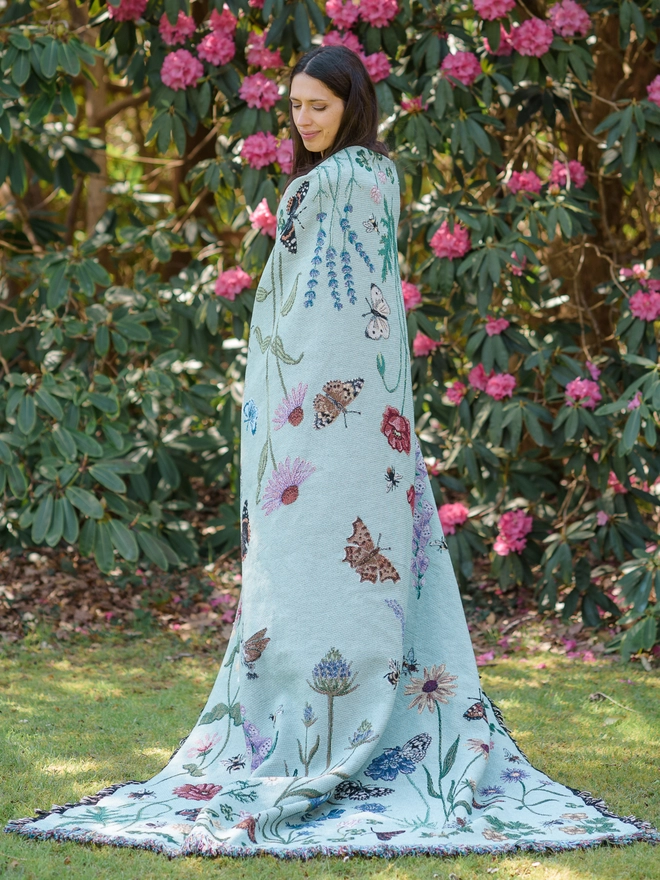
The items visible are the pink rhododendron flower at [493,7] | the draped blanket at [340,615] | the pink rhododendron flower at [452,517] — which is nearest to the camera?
the draped blanket at [340,615]

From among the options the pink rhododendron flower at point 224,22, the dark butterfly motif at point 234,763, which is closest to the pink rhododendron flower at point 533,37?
the pink rhododendron flower at point 224,22

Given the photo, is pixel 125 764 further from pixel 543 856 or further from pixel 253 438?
pixel 543 856

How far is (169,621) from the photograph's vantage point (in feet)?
13.3

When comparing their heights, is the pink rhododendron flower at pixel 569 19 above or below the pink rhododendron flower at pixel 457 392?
above

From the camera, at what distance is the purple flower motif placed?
2256 millimetres

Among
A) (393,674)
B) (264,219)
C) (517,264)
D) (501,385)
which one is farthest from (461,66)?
(393,674)

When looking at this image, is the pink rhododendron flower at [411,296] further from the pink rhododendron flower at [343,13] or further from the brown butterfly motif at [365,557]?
the brown butterfly motif at [365,557]

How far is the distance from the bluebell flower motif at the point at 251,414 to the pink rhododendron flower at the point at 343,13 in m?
1.76

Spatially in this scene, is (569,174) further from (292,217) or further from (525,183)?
(292,217)

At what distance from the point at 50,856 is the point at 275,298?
→ 1.19m

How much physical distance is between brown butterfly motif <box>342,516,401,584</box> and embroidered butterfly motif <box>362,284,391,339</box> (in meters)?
0.39

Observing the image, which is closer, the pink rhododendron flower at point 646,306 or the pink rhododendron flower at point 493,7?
the pink rhododendron flower at point 493,7

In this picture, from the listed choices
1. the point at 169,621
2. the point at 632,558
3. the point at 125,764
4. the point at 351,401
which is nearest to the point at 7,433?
the point at 169,621

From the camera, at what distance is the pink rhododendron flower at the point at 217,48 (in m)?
3.61
